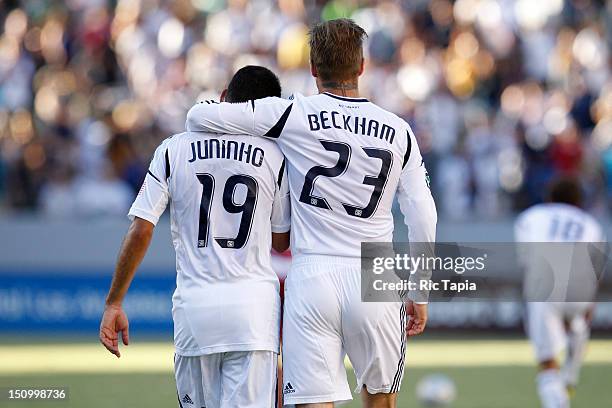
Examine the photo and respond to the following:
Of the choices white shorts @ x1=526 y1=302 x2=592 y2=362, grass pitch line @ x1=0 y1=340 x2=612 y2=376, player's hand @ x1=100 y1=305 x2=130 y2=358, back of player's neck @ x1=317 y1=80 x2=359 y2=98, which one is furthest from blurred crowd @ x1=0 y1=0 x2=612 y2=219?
player's hand @ x1=100 y1=305 x2=130 y2=358

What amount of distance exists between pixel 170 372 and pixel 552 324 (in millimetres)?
4604

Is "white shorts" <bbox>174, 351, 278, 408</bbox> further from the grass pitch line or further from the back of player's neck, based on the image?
the grass pitch line

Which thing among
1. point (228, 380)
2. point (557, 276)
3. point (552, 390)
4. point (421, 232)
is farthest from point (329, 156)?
point (557, 276)

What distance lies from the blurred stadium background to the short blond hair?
23.9 ft

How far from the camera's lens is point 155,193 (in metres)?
6.26

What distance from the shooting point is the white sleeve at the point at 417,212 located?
6316 mm

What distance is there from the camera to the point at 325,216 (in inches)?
244

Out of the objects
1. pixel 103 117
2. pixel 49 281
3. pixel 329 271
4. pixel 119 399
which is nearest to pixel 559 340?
pixel 119 399

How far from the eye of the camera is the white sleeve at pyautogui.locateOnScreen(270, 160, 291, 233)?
6320 mm

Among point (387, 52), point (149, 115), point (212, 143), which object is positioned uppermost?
point (387, 52)

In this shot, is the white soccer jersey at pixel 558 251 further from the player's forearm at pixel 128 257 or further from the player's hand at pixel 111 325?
the player's hand at pixel 111 325

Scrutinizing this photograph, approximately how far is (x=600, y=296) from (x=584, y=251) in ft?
18.1

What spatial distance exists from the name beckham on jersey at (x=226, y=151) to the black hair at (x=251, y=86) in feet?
0.96

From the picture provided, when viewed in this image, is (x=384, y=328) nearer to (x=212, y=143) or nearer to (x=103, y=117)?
(x=212, y=143)
